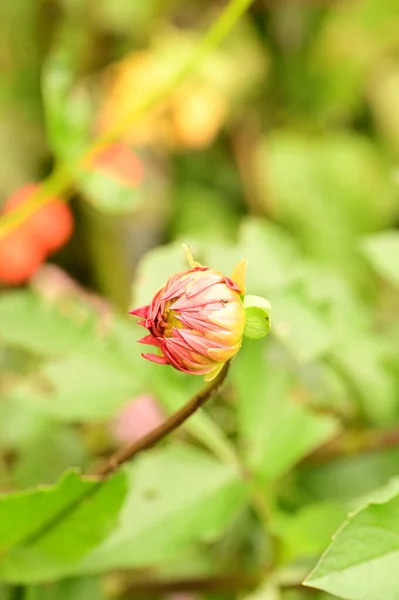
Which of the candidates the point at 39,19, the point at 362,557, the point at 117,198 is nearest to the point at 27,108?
the point at 39,19

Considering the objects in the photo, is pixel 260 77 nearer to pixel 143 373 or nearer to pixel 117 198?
pixel 117 198

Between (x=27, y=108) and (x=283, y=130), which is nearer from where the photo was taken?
(x=27, y=108)

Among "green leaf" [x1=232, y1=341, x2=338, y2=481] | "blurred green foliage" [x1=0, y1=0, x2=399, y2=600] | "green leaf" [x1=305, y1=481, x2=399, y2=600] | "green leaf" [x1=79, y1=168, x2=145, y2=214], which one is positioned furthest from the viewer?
"green leaf" [x1=79, y1=168, x2=145, y2=214]

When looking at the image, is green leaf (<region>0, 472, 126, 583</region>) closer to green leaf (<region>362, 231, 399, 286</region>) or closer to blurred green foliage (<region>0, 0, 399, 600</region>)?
blurred green foliage (<region>0, 0, 399, 600</region>)

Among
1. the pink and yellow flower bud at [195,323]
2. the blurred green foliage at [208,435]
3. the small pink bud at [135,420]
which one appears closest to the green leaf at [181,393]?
the blurred green foliage at [208,435]

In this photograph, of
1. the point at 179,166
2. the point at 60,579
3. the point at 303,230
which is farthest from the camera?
the point at 179,166

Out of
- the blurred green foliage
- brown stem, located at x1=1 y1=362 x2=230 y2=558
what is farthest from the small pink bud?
brown stem, located at x1=1 y1=362 x2=230 y2=558
